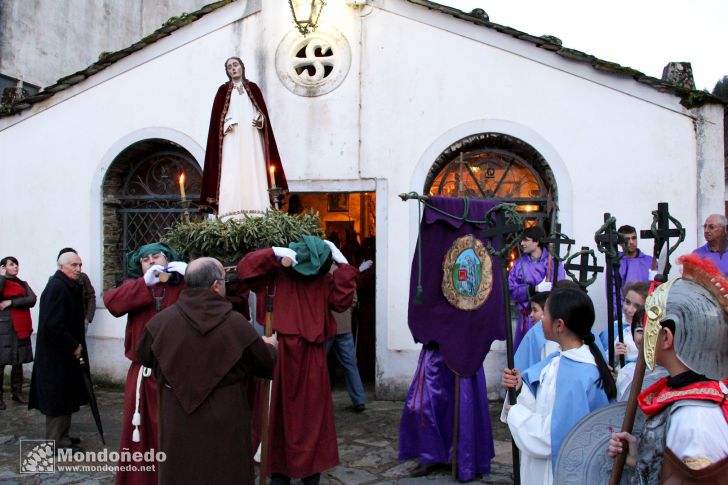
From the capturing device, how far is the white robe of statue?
6727mm

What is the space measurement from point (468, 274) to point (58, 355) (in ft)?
12.2

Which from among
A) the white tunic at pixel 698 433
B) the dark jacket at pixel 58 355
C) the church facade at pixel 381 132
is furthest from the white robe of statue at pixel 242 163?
the white tunic at pixel 698 433

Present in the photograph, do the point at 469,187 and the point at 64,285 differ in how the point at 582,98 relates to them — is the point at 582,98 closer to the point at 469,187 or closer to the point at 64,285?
the point at 469,187

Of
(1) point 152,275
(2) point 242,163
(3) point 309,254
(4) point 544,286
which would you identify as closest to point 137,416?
(1) point 152,275

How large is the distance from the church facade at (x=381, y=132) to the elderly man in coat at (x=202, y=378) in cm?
447

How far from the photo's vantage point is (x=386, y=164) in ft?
27.0

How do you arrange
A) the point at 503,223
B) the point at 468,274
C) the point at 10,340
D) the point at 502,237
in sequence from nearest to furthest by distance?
the point at 503,223 < the point at 502,237 < the point at 468,274 < the point at 10,340

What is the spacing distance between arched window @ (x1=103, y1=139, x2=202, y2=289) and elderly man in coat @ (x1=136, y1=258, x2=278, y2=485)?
559 cm

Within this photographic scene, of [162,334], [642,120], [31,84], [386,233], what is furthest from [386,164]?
[31,84]

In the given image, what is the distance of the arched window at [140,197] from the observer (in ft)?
30.0

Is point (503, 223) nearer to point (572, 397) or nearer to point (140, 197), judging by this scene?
point (572, 397)

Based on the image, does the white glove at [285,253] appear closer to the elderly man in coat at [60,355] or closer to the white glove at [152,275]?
the white glove at [152,275]

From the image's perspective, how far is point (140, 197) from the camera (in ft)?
30.5

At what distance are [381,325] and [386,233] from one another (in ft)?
3.70
